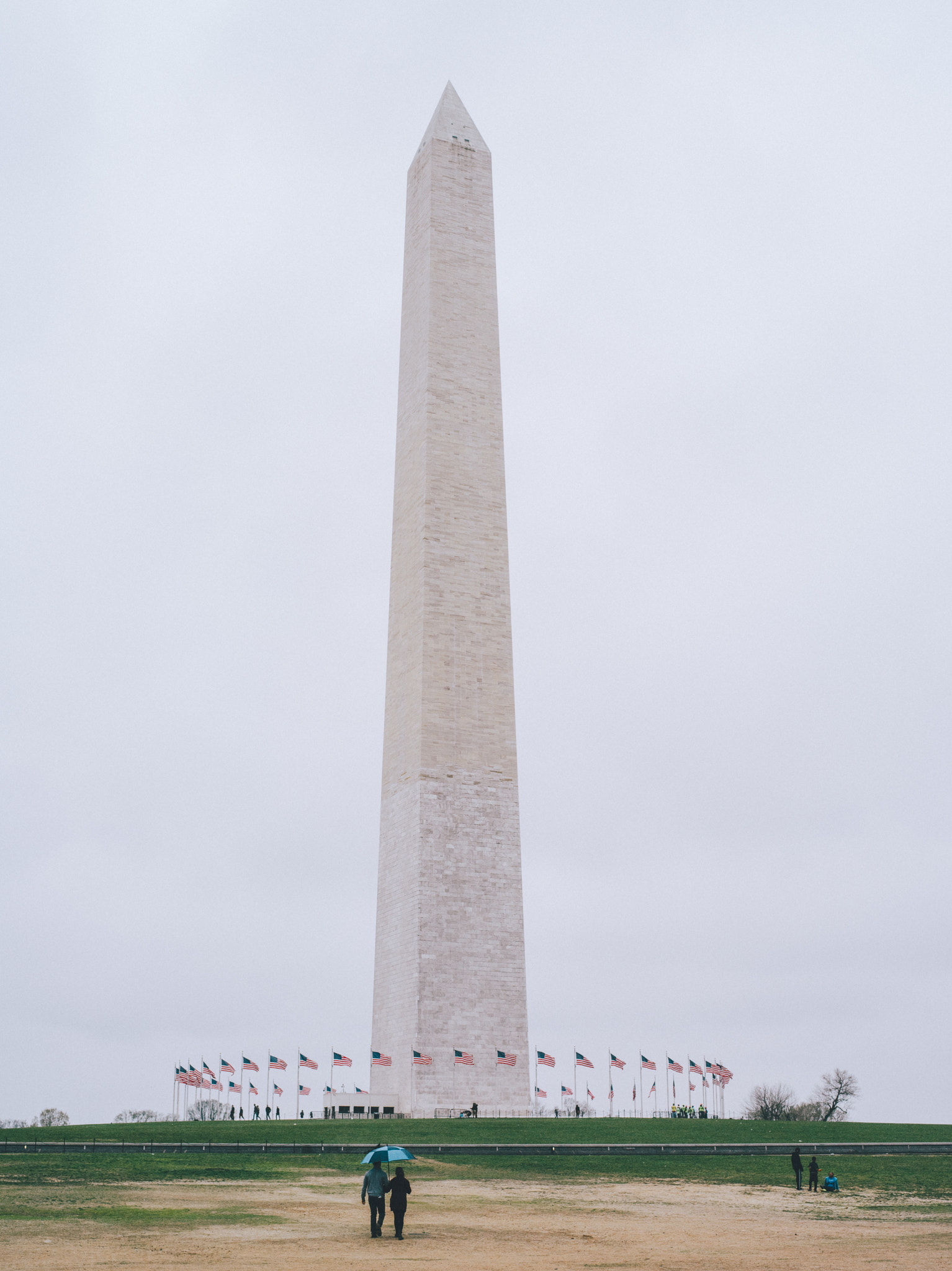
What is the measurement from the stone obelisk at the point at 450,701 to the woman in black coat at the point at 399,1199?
83.8ft

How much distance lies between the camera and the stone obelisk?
45.1 m

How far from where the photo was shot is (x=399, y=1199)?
58.9ft

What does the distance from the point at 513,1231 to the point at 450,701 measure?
1171 inches

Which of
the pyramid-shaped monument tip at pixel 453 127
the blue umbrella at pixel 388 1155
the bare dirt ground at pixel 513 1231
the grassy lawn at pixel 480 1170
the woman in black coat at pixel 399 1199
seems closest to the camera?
the bare dirt ground at pixel 513 1231

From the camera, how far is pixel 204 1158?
30016mm

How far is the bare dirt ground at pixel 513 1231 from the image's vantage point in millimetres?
16000

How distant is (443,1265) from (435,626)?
1330 inches

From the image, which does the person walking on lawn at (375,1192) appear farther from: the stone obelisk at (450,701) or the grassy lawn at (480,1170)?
the stone obelisk at (450,701)

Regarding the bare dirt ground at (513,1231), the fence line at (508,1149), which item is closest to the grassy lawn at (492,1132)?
the fence line at (508,1149)

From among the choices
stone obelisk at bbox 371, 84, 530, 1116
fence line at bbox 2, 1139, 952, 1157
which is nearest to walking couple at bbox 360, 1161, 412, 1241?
fence line at bbox 2, 1139, 952, 1157

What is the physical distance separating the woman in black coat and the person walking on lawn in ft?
0.46

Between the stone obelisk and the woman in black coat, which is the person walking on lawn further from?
the stone obelisk

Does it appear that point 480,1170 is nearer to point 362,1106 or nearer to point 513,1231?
point 513,1231

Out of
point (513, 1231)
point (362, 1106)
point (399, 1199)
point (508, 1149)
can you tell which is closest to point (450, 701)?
point (362, 1106)
